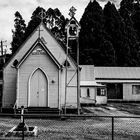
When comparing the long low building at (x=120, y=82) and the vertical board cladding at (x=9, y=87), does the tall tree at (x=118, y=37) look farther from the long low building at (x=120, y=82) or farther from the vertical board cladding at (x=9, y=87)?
the vertical board cladding at (x=9, y=87)

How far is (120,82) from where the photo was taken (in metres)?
42.2

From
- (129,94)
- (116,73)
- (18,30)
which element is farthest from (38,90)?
(18,30)

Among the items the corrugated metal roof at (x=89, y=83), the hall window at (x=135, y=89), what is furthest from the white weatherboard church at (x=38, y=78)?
the hall window at (x=135, y=89)

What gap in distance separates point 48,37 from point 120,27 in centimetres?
3412

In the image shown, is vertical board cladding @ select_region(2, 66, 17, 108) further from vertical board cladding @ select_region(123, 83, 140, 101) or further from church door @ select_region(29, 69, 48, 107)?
vertical board cladding @ select_region(123, 83, 140, 101)

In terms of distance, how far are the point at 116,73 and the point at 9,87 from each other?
20.3m

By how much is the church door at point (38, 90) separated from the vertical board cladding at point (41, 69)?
0.99ft

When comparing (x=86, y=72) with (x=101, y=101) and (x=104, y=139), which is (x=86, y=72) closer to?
(x=101, y=101)

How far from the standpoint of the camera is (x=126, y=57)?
2285 inches

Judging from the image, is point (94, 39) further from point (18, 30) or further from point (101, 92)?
point (101, 92)

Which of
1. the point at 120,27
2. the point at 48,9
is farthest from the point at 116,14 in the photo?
the point at 48,9

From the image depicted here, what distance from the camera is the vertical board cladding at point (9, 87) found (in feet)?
92.2

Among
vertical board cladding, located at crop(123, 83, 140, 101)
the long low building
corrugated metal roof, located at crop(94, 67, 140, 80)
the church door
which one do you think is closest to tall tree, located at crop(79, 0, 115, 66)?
corrugated metal roof, located at crop(94, 67, 140, 80)

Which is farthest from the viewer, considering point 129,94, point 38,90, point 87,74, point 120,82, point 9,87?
point 120,82
